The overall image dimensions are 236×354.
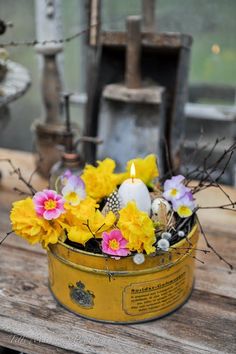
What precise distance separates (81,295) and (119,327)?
8 cm

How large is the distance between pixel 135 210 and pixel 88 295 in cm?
15

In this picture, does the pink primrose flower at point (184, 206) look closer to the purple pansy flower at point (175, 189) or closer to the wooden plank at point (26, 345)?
the purple pansy flower at point (175, 189)

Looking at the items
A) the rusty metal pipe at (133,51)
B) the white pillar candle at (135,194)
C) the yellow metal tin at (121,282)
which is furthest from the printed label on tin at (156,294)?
the rusty metal pipe at (133,51)

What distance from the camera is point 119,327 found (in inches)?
25.7

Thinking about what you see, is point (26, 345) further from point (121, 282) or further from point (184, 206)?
point (184, 206)

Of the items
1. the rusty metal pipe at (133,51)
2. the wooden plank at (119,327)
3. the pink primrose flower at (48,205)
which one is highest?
the rusty metal pipe at (133,51)

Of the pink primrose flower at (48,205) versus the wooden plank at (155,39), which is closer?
the pink primrose flower at (48,205)

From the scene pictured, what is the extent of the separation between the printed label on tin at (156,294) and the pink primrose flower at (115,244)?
0.21 feet

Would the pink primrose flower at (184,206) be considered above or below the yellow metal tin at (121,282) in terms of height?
above

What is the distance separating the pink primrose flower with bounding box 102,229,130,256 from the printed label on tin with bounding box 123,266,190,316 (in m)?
0.06

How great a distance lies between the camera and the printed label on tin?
0.61 meters

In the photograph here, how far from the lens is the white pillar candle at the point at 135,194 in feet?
2.05

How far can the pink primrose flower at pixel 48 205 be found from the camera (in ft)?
Answer: 1.94

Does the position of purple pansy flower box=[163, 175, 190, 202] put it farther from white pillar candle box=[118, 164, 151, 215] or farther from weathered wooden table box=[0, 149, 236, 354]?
weathered wooden table box=[0, 149, 236, 354]
